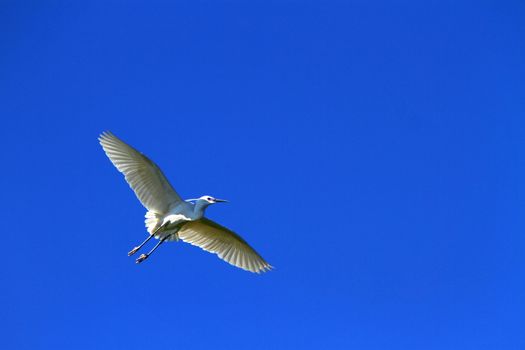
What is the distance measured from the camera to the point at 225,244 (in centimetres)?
2144

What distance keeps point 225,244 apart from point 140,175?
3406 mm

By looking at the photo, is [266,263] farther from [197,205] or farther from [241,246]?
[197,205]

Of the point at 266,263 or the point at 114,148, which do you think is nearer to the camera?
the point at 114,148

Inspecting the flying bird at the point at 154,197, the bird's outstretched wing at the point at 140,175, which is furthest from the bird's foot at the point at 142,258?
the bird's outstretched wing at the point at 140,175

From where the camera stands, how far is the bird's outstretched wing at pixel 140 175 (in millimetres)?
19375

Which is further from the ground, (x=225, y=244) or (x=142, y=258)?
(x=225, y=244)

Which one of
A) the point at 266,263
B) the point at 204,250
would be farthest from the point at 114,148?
the point at 266,263

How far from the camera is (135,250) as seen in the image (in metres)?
19.9

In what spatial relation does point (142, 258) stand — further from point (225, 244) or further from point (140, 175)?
point (225, 244)

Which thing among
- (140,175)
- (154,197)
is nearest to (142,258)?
(154,197)

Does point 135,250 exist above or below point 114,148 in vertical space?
below

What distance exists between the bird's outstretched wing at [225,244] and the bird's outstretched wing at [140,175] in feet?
4.80

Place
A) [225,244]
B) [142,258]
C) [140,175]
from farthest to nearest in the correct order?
[225,244] → [142,258] → [140,175]

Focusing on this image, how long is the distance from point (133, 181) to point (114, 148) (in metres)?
0.97
